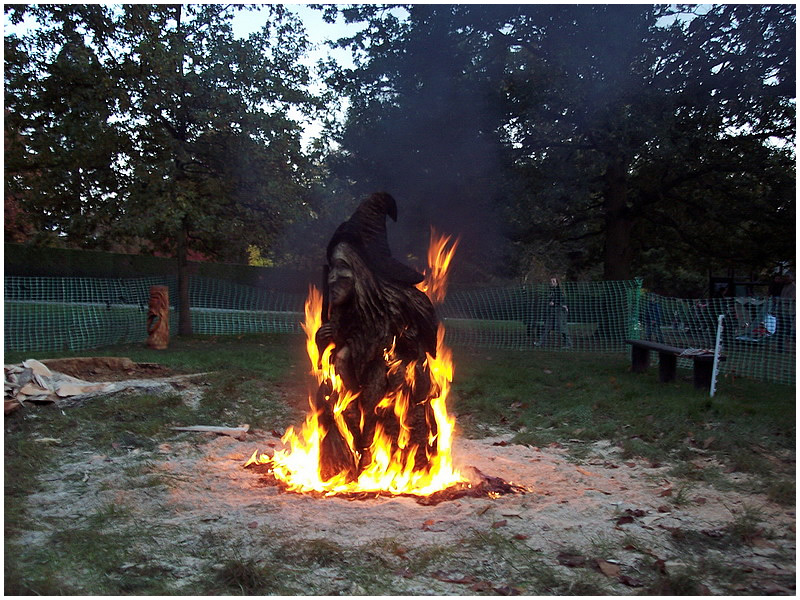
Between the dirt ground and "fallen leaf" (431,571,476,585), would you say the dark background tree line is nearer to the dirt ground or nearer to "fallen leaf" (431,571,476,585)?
the dirt ground

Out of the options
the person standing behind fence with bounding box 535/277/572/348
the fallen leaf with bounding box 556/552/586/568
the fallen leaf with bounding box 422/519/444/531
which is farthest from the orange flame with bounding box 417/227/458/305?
the person standing behind fence with bounding box 535/277/572/348

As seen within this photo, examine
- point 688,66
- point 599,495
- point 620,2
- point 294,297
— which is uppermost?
point 620,2

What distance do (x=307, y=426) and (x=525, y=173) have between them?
11457 mm

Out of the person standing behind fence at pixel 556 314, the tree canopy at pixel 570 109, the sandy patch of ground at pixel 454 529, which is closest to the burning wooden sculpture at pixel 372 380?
the sandy patch of ground at pixel 454 529

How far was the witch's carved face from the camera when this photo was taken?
15.6 feet

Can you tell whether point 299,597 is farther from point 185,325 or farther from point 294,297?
point 294,297

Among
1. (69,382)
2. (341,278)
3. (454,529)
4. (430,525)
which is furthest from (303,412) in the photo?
(454,529)

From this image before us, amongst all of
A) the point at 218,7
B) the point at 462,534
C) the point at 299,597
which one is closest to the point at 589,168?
the point at 218,7

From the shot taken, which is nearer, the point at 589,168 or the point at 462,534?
the point at 462,534

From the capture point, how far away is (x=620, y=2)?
521 inches

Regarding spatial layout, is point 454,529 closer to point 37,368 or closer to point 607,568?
point 607,568

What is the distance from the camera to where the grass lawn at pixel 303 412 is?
340 cm

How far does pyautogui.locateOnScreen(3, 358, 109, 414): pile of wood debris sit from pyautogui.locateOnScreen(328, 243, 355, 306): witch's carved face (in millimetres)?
4423

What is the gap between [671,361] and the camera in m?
10.0
